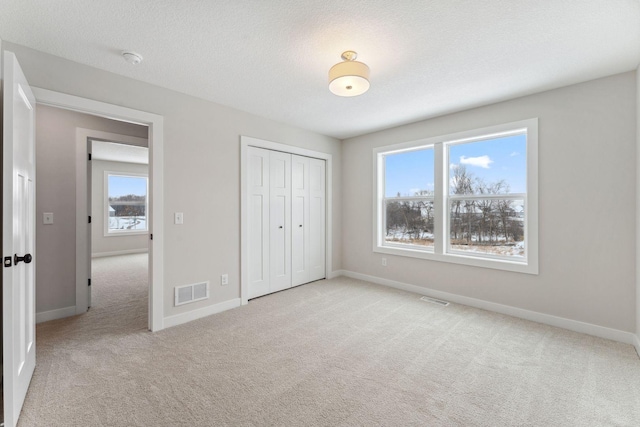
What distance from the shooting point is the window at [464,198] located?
3.20 metres

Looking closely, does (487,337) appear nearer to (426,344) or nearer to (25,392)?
(426,344)

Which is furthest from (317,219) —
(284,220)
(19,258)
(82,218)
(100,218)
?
(100,218)

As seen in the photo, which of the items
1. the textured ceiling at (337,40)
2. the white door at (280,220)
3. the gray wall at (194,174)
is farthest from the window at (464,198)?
the gray wall at (194,174)

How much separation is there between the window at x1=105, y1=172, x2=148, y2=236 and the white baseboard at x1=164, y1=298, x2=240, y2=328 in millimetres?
5902

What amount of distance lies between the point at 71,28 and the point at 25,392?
2.44 metres

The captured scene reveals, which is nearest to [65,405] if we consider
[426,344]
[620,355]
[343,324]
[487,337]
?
[343,324]

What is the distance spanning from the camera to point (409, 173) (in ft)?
14.1

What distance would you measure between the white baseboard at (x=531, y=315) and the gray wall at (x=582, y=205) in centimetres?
5

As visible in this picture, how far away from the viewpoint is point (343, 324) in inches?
117

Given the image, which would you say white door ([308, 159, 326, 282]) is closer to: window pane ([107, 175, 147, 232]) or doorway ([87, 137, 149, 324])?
doorway ([87, 137, 149, 324])

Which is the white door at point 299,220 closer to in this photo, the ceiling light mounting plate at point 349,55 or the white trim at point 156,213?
the white trim at point 156,213

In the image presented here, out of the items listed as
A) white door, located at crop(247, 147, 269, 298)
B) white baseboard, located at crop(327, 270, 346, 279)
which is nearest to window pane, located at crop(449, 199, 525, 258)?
white baseboard, located at crop(327, 270, 346, 279)

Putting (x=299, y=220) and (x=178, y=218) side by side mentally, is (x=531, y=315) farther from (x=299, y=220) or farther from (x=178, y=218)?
(x=178, y=218)

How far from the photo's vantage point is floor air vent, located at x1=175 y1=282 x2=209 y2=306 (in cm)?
303
